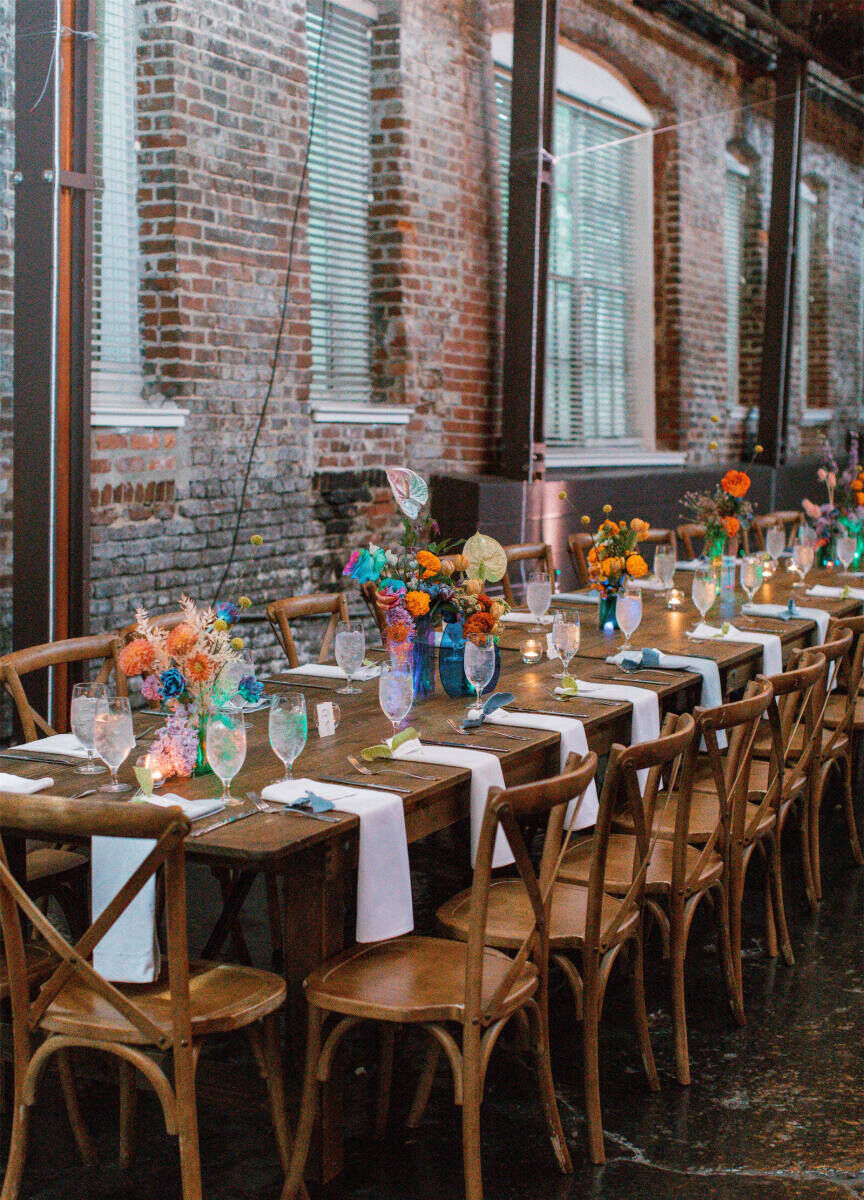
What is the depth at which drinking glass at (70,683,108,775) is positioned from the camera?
9.01 ft

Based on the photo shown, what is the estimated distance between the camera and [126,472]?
567 cm

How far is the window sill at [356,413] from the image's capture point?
678 cm

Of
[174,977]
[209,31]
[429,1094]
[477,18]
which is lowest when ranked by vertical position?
[429,1094]

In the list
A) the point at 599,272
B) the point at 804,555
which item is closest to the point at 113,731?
the point at 804,555

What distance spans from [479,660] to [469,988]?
1.09 metres

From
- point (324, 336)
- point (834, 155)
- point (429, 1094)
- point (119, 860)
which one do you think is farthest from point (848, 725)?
point (834, 155)

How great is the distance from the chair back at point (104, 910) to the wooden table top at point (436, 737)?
18 cm

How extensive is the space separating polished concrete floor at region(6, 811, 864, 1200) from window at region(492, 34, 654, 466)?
5648 millimetres

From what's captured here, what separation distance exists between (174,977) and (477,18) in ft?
21.9

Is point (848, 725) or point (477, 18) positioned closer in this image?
point (848, 725)

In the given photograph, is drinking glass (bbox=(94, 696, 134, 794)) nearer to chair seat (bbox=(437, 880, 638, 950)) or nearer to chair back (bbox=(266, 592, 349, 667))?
chair seat (bbox=(437, 880, 638, 950))

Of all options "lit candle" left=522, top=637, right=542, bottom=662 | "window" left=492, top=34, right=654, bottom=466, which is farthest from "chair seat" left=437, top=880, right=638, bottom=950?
"window" left=492, top=34, right=654, bottom=466

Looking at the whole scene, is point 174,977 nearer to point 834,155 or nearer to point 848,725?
point 848,725

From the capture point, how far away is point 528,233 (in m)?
7.58
